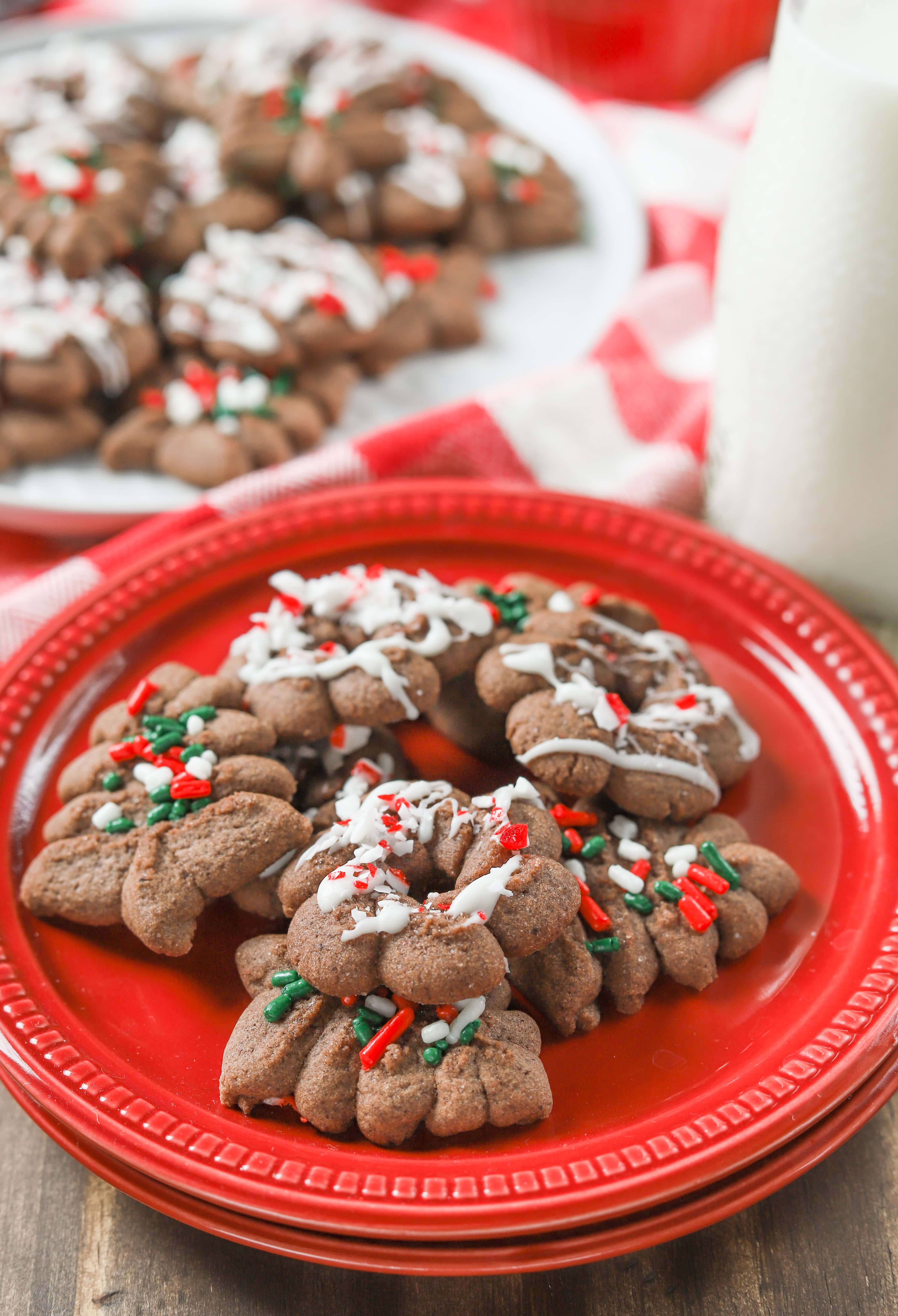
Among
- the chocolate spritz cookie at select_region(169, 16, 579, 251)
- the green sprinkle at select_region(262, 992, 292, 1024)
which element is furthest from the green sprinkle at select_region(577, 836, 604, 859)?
the chocolate spritz cookie at select_region(169, 16, 579, 251)

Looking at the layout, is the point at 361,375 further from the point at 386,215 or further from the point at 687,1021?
the point at 687,1021

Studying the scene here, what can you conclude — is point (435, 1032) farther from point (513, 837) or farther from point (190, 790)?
point (190, 790)

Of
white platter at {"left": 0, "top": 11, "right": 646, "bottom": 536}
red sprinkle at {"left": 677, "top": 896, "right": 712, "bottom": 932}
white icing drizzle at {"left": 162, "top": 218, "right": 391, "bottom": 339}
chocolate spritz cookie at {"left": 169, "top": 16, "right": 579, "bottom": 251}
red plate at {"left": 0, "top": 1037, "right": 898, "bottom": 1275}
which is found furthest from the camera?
chocolate spritz cookie at {"left": 169, "top": 16, "right": 579, "bottom": 251}

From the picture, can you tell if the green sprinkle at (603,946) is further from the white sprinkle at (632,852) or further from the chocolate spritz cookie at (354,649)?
the chocolate spritz cookie at (354,649)

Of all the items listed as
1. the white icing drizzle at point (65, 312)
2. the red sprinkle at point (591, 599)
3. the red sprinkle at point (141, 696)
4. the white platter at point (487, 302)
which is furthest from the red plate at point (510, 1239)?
the white icing drizzle at point (65, 312)

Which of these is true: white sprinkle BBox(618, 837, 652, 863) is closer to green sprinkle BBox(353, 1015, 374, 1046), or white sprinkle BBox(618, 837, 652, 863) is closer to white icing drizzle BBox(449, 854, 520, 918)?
white icing drizzle BBox(449, 854, 520, 918)

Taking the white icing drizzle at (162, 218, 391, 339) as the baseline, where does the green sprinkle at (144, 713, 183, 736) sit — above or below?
below

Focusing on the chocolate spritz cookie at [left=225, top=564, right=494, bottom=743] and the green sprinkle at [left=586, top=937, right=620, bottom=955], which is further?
the chocolate spritz cookie at [left=225, top=564, right=494, bottom=743]

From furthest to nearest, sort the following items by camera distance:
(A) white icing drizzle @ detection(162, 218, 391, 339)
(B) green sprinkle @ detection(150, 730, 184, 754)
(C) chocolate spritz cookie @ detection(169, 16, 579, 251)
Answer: (C) chocolate spritz cookie @ detection(169, 16, 579, 251) < (A) white icing drizzle @ detection(162, 218, 391, 339) < (B) green sprinkle @ detection(150, 730, 184, 754)
